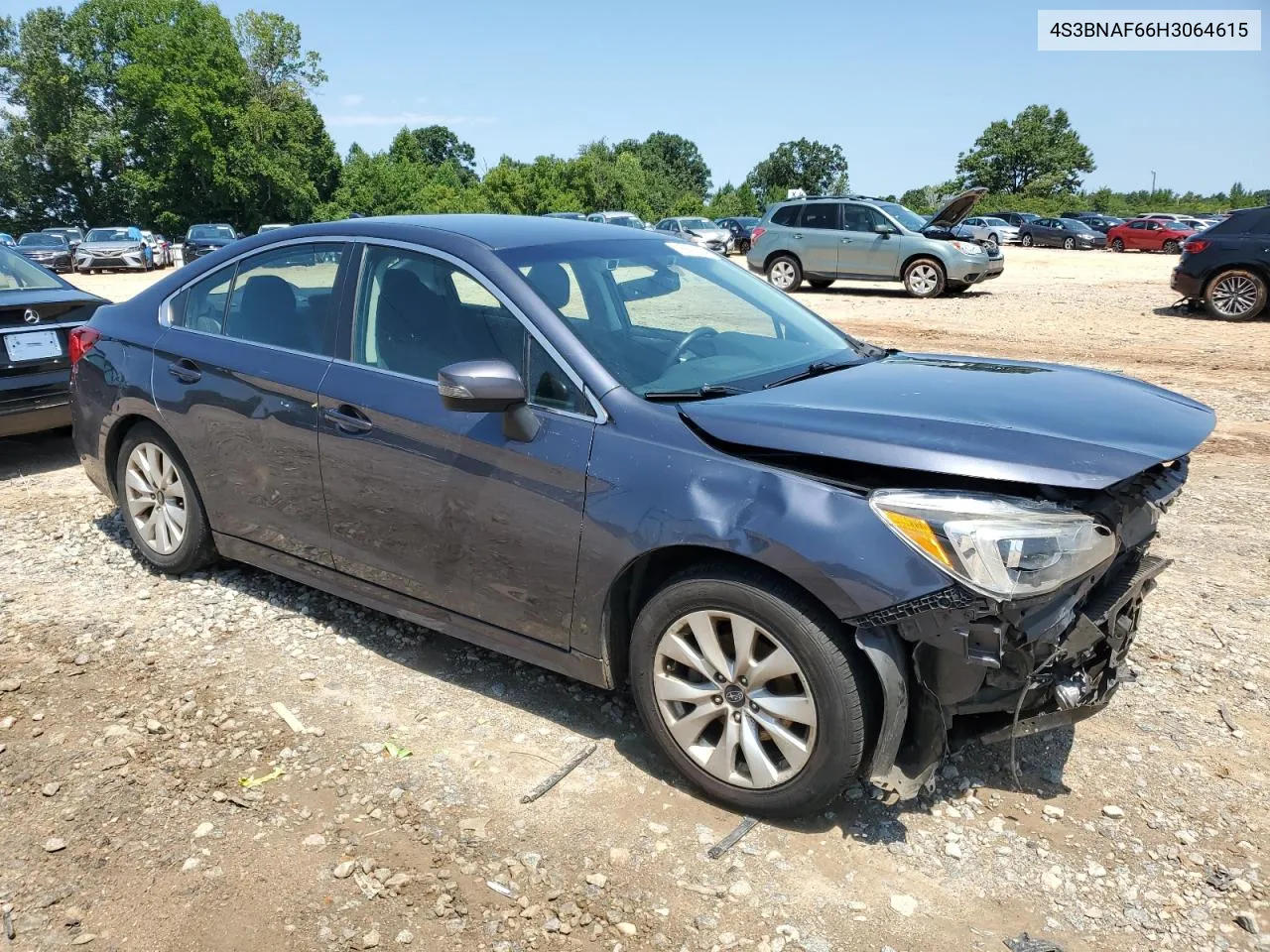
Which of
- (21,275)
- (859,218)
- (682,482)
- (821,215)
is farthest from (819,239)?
(682,482)

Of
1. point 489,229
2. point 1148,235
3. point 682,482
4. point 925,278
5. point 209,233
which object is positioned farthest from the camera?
point 1148,235

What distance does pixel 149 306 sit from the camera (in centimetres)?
475

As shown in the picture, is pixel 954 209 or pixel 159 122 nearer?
pixel 954 209

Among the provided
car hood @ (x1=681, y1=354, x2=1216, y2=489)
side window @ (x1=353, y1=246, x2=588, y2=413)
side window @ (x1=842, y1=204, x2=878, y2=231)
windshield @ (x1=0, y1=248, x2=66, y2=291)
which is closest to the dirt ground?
car hood @ (x1=681, y1=354, x2=1216, y2=489)

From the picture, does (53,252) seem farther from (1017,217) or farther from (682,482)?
(1017,217)

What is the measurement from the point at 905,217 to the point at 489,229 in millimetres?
17048

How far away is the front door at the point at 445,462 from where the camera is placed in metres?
3.25

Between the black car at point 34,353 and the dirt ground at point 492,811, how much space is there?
90.6 inches

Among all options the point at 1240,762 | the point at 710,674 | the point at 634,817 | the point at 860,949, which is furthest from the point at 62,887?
the point at 1240,762

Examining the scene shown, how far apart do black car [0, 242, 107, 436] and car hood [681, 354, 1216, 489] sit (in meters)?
5.35

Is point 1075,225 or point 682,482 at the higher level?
point 1075,225

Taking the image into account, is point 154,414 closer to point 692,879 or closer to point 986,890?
point 692,879

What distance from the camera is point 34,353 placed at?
6.62 meters

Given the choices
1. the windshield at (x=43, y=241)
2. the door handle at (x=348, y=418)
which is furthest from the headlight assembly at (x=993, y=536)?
the windshield at (x=43, y=241)
